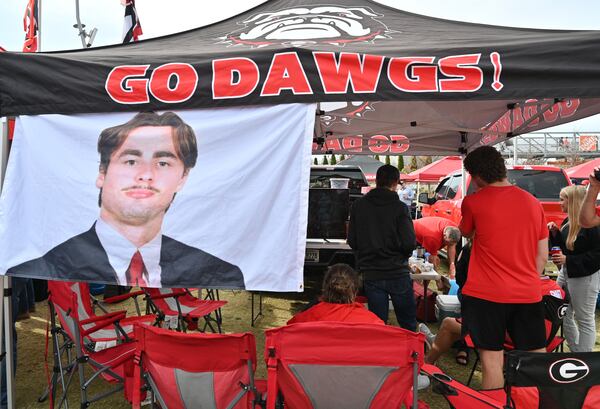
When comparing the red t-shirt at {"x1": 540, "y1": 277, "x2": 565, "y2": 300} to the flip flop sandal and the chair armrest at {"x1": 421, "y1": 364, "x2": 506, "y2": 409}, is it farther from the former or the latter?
the chair armrest at {"x1": 421, "y1": 364, "x2": 506, "y2": 409}

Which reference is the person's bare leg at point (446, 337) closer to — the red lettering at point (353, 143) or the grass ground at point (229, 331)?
the grass ground at point (229, 331)

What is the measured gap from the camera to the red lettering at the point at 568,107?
3.30m

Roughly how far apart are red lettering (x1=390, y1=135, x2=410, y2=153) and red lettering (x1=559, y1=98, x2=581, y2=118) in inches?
85.7

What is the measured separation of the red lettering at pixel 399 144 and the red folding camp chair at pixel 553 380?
407 centimetres

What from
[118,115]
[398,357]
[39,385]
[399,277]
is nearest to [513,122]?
[399,277]

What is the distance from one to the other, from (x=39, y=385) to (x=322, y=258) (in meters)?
2.98

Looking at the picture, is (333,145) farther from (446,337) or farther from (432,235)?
(446,337)

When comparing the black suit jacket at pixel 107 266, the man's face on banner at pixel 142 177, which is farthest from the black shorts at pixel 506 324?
the man's face on banner at pixel 142 177

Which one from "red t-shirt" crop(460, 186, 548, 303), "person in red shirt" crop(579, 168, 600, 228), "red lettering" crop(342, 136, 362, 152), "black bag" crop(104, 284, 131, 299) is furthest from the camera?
"black bag" crop(104, 284, 131, 299)

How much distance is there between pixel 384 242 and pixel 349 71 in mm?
1354

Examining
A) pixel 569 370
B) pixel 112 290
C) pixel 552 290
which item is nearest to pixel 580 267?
pixel 552 290

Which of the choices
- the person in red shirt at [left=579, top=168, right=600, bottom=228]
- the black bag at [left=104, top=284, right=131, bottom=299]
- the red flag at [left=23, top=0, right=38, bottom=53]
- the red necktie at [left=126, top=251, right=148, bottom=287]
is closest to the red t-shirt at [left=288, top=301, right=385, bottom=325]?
the red necktie at [left=126, top=251, right=148, bottom=287]

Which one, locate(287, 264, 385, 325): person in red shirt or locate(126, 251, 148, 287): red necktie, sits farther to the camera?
locate(126, 251, 148, 287): red necktie

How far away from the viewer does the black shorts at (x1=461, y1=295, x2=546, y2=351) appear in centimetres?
241
